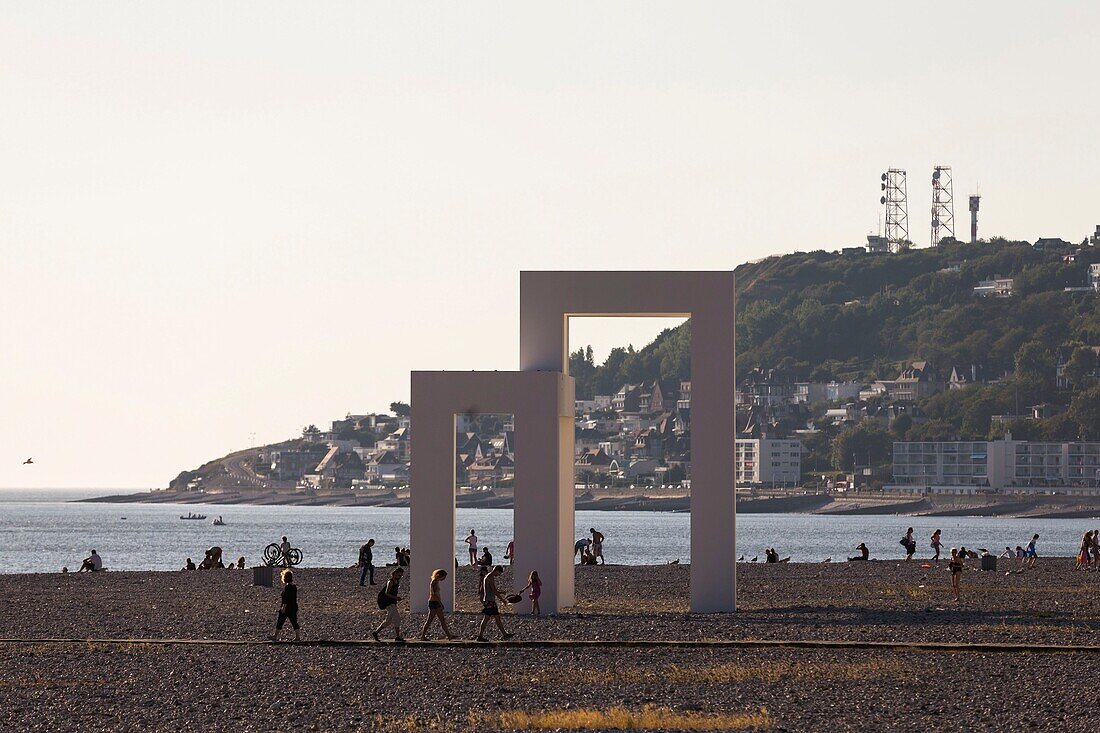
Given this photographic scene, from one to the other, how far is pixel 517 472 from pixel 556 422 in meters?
1.07

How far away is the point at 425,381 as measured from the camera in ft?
98.3

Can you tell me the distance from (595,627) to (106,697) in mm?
9672

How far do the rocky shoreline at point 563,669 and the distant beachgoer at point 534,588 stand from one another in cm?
52

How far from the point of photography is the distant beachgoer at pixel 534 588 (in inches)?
1125

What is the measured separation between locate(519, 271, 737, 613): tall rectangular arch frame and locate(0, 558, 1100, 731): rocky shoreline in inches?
48.0

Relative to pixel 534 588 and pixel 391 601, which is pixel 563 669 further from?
pixel 534 588

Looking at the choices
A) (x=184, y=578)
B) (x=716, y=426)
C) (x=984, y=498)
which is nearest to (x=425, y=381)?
(x=716, y=426)

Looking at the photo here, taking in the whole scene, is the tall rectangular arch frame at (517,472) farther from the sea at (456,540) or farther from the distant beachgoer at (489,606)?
the sea at (456,540)

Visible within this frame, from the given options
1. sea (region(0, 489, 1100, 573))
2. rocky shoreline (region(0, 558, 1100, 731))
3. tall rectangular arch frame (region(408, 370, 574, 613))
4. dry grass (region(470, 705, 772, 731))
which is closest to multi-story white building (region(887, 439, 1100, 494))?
sea (region(0, 489, 1100, 573))

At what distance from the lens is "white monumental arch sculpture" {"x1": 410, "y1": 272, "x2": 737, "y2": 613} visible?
2941 cm

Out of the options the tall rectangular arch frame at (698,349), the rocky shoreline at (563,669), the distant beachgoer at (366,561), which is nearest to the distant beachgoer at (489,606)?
the rocky shoreline at (563,669)

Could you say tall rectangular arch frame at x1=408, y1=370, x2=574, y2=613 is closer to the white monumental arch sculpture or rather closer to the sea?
the white monumental arch sculpture

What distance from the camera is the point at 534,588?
28.7 meters

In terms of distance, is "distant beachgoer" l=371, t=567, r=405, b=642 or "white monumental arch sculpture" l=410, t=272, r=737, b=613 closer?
"distant beachgoer" l=371, t=567, r=405, b=642
